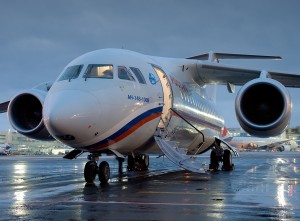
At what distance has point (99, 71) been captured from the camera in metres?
10.9

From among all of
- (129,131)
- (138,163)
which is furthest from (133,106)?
(138,163)

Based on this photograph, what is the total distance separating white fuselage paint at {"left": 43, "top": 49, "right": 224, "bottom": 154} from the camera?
9578mm

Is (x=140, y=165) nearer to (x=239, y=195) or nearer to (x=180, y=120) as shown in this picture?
(x=180, y=120)

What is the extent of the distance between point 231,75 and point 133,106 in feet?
21.6

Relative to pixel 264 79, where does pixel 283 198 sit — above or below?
below

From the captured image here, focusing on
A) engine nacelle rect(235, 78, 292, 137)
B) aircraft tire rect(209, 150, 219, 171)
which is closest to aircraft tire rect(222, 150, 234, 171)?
aircraft tire rect(209, 150, 219, 171)

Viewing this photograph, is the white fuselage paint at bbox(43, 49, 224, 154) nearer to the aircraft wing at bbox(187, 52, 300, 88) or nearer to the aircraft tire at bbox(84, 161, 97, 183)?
the aircraft tire at bbox(84, 161, 97, 183)

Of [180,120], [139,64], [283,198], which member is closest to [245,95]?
[180,120]

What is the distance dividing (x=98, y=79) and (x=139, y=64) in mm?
1866

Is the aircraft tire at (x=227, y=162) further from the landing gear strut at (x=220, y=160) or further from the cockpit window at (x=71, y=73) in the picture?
the cockpit window at (x=71, y=73)

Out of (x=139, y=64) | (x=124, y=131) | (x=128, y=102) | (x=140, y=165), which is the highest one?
(x=139, y=64)

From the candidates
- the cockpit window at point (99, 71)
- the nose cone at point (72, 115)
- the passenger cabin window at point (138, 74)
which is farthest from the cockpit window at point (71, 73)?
the passenger cabin window at point (138, 74)

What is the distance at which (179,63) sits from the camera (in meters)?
15.8

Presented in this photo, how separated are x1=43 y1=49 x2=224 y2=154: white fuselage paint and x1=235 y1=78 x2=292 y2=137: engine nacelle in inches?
84.1
